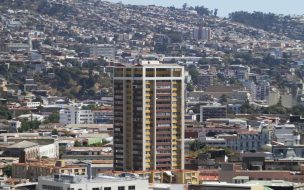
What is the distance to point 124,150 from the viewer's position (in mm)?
77188

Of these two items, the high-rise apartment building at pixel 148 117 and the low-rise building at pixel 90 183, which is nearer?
the low-rise building at pixel 90 183

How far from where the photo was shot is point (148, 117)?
253 ft

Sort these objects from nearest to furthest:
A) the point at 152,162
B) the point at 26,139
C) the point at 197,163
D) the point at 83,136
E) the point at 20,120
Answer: the point at 152,162, the point at 197,163, the point at 26,139, the point at 83,136, the point at 20,120

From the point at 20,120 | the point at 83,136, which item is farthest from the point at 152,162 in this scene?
the point at 20,120

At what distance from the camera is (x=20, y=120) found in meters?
126

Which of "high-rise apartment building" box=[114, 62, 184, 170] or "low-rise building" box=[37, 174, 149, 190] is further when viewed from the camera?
"high-rise apartment building" box=[114, 62, 184, 170]

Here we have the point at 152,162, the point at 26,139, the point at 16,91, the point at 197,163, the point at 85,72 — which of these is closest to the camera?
the point at 152,162

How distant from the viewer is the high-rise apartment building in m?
76.8

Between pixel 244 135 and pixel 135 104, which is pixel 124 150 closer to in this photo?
pixel 135 104

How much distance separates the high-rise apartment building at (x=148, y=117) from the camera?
252ft

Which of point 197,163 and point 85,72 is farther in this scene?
point 85,72

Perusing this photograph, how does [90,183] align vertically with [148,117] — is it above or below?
above

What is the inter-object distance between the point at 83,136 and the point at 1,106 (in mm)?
20768

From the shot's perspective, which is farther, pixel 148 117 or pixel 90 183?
pixel 148 117
